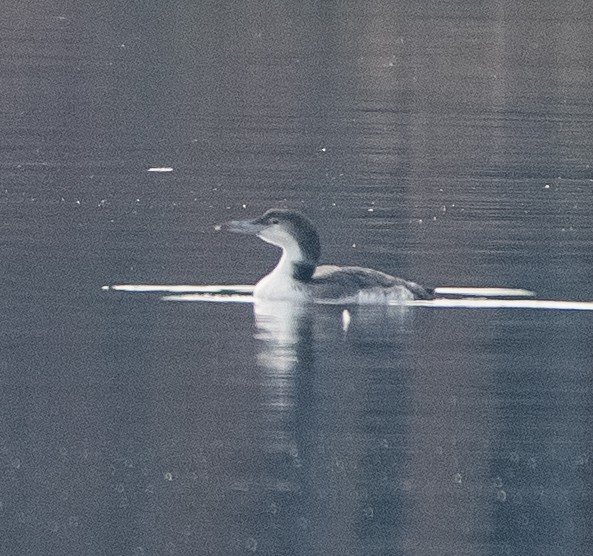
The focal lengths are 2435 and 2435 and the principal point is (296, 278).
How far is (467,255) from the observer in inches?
593

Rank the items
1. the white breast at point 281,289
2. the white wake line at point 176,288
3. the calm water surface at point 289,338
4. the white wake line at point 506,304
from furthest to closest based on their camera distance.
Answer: the white wake line at point 176,288 → the white breast at point 281,289 → the white wake line at point 506,304 → the calm water surface at point 289,338

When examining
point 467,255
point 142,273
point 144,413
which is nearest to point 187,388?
point 144,413

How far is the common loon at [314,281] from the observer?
43.5 feet

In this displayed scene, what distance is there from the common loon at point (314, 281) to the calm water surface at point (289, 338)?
179mm

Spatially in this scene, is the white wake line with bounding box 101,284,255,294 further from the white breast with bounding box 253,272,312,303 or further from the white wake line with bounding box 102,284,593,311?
the white breast with bounding box 253,272,312,303

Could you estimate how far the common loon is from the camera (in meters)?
13.3

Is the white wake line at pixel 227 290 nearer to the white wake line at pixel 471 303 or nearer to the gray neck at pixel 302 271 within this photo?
the white wake line at pixel 471 303

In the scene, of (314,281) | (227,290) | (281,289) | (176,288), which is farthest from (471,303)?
(176,288)

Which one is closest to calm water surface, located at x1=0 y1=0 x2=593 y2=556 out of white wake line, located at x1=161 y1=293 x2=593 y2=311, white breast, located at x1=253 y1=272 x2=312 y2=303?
white wake line, located at x1=161 y1=293 x2=593 y2=311

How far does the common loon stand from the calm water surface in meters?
0.18

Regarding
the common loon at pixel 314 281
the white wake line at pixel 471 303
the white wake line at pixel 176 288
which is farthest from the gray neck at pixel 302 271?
the white wake line at pixel 176 288

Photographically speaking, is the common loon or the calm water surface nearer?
the calm water surface

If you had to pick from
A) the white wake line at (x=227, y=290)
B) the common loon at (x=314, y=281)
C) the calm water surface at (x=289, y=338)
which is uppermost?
the common loon at (x=314, y=281)

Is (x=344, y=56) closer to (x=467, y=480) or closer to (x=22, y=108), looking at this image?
(x=22, y=108)
